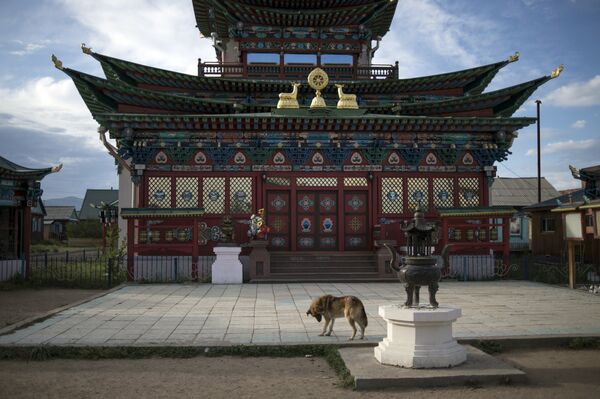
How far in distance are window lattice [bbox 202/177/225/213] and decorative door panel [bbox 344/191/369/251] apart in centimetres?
475

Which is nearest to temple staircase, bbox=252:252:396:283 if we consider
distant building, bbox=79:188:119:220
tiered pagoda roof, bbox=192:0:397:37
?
tiered pagoda roof, bbox=192:0:397:37

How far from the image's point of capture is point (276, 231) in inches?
Answer: 787

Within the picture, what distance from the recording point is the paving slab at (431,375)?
6609 millimetres

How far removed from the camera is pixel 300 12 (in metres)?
24.1

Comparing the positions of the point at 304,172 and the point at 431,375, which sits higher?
the point at 304,172

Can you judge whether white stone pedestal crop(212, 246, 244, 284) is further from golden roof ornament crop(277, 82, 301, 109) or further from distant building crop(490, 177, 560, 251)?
distant building crop(490, 177, 560, 251)

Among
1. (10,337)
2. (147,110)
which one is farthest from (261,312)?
(147,110)

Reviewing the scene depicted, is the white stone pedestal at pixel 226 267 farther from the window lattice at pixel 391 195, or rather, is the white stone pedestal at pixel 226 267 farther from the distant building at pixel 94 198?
the distant building at pixel 94 198

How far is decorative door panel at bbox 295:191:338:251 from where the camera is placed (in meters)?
20.0

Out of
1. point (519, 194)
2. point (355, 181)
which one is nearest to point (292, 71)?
point (355, 181)

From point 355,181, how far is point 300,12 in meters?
9.21

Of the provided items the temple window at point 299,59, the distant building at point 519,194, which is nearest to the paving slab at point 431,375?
the temple window at point 299,59

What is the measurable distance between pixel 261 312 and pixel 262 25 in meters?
17.3

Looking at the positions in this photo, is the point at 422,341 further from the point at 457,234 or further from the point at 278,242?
the point at 457,234
